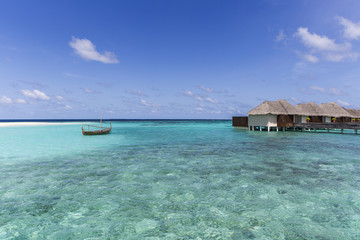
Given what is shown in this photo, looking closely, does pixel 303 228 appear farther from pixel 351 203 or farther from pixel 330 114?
pixel 330 114

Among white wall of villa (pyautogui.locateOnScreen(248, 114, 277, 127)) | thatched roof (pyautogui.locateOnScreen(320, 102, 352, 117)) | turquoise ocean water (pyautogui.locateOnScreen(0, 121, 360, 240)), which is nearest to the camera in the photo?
turquoise ocean water (pyautogui.locateOnScreen(0, 121, 360, 240))

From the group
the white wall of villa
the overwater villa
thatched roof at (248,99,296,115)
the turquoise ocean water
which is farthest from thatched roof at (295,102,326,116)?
the turquoise ocean water

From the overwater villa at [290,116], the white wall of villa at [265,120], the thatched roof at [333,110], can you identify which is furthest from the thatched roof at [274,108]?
the thatched roof at [333,110]

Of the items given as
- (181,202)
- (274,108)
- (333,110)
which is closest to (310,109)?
(333,110)

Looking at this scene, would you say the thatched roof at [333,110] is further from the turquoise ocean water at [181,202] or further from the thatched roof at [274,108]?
the turquoise ocean water at [181,202]

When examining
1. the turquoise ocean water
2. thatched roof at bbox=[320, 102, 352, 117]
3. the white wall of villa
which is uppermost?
thatched roof at bbox=[320, 102, 352, 117]

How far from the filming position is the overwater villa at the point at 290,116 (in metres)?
29.4

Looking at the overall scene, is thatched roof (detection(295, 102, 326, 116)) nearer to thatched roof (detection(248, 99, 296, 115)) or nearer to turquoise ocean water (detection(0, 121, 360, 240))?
thatched roof (detection(248, 99, 296, 115))

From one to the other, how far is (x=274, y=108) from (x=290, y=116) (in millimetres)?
4099

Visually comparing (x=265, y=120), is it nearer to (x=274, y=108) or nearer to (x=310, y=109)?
(x=274, y=108)

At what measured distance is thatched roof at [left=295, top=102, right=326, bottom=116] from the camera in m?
34.0

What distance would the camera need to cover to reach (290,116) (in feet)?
105

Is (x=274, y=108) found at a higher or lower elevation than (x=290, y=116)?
higher

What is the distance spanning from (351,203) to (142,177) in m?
6.05
